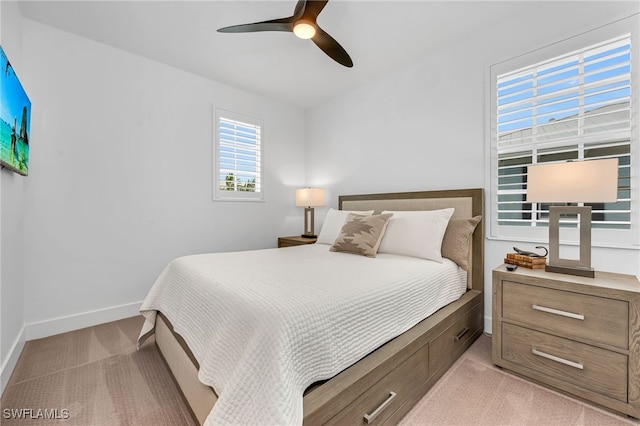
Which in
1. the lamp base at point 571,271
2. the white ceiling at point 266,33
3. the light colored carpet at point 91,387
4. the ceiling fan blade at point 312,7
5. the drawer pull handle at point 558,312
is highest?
the white ceiling at point 266,33

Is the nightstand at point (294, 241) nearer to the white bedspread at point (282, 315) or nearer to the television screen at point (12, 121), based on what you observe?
the white bedspread at point (282, 315)

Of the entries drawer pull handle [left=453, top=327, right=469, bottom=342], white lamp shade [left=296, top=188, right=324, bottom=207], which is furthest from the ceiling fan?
drawer pull handle [left=453, top=327, right=469, bottom=342]

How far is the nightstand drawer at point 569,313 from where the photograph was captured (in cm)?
150

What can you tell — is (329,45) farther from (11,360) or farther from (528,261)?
(11,360)

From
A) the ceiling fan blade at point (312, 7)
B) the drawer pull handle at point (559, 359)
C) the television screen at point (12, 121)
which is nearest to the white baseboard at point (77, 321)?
the television screen at point (12, 121)

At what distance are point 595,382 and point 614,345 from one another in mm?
239

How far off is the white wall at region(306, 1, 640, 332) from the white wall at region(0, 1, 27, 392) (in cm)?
313

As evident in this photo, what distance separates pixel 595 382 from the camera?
1.56 m

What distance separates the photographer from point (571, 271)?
1.76 metres

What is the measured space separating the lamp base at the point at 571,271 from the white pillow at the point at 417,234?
68cm

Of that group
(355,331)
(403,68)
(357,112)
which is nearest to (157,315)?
(355,331)

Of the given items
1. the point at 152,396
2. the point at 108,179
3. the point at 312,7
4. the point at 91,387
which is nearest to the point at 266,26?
the point at 312,7

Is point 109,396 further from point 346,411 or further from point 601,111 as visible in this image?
point 601,111

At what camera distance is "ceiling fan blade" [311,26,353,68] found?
6.71 feet
